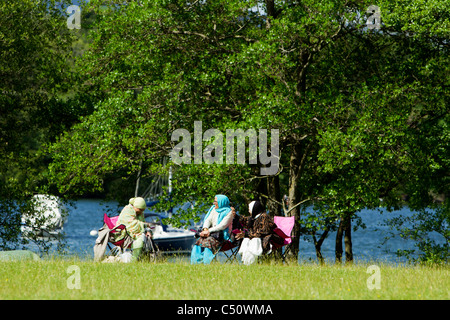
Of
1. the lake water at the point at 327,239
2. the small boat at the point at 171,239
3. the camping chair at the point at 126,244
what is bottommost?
the lake water at the point at 327,239

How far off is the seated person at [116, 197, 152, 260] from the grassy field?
4.19ft

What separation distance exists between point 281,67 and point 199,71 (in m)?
2.41

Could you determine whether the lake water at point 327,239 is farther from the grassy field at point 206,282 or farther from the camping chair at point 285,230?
the grassy field at point 206,282

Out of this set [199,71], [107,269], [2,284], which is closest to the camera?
[2,284]

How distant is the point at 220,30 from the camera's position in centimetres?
1631

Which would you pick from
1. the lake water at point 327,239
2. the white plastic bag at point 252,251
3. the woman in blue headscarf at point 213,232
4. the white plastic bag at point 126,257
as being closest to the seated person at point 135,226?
the white plastic bag at point 126,257

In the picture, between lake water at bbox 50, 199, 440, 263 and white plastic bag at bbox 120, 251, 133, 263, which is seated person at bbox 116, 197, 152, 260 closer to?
white plastic bag at bbox 120, 251, 133, 263

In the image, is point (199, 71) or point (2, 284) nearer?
point (2, 284)

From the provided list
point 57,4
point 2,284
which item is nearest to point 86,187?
point 57,4

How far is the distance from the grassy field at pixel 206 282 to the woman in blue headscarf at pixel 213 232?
4.14 ft

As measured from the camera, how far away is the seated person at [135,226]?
11375 mm

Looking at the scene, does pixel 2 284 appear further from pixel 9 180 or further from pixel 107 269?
pixel 9 180

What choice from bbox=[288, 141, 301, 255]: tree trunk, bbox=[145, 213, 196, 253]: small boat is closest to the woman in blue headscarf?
bbox=[288, 141, 301, 255]: tree trunk

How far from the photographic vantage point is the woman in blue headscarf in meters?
11.5
